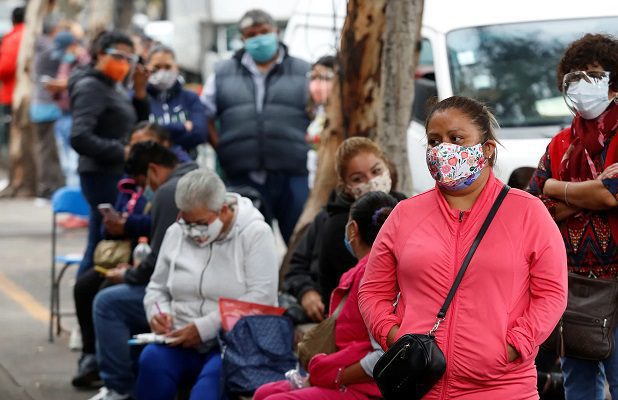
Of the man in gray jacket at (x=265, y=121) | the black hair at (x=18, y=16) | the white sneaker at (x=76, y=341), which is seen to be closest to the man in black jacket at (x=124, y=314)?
the white sneaker at (x=76, y=341)

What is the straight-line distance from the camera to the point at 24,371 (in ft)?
30.0

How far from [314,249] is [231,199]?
0.54m

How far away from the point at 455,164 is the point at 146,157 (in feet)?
12.9

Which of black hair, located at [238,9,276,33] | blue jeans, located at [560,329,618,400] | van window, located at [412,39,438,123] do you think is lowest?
blue jeans, located at [560,329,618,400]

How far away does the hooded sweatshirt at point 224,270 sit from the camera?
7.12m

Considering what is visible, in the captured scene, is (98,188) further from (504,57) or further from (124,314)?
(504,57)

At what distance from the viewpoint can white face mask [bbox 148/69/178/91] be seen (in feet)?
33.1

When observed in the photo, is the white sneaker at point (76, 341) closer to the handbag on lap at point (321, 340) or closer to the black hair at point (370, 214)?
the handbag on lap at point (321, 340)

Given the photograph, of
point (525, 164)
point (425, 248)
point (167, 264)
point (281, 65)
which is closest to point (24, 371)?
point (167, 264)

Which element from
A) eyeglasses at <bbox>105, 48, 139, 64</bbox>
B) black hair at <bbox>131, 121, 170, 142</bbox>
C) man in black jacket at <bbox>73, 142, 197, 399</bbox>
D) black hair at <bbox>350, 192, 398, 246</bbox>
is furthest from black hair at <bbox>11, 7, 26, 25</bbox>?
black hair at <bbox>350, 192, 398, 246</bbox>

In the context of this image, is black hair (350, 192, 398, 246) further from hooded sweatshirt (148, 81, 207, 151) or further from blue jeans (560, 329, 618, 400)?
hooded sweatshirt (148, 81, 207, 151)

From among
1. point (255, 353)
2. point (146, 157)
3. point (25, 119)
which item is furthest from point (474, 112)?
point (25, 119)

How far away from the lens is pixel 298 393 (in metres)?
5.86

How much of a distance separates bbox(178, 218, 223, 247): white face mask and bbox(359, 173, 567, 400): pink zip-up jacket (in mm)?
2458
